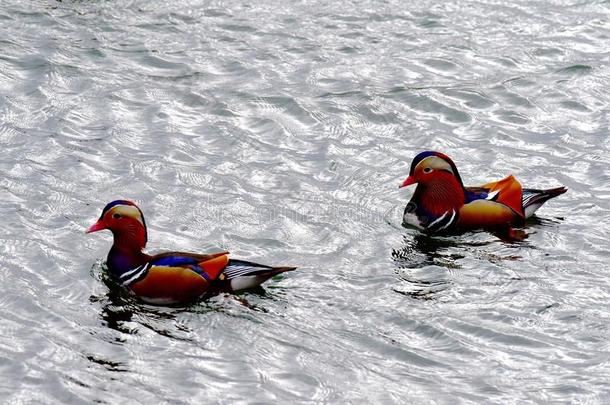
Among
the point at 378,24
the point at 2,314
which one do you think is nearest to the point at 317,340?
the point at 2,314

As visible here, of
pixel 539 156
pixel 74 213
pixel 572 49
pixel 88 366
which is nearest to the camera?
pixel 88 366

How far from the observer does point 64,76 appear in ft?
53.2

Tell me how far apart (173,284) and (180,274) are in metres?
0.11

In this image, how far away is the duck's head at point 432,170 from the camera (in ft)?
42.4

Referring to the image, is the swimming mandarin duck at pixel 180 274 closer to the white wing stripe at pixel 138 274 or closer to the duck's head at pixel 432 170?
the white wing stripe at pixel 138 274

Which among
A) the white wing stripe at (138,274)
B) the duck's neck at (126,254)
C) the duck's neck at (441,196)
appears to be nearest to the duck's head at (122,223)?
the duck's neck at (126,254)

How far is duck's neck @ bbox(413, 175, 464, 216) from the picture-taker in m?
12.8

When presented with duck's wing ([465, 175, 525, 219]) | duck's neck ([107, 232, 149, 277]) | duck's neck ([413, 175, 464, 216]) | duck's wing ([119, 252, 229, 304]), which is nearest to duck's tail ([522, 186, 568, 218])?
duck's wing ([465, 175, 525, 219])

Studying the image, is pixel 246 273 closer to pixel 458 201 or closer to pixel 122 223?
pixel 122 223

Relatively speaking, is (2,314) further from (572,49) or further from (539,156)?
(572,49)

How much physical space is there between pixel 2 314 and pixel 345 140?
18.5 ft

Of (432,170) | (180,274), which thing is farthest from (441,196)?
(180,274)

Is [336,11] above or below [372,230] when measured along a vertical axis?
above

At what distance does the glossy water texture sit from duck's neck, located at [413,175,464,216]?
1.04 ft
